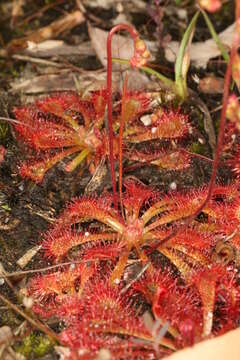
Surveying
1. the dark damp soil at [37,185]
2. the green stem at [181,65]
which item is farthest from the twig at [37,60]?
the green stem at [181,65]

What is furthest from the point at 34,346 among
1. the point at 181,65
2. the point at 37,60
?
the point at 37,60

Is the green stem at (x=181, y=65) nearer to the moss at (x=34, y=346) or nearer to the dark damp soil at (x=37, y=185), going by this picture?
the dark damp soil at (x=37, y=185)

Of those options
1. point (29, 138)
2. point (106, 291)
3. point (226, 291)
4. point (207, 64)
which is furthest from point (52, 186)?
point (207, 64)

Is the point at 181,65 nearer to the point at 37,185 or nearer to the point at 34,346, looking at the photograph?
the point at 37,185

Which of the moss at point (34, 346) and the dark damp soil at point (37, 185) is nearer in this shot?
the moss at point (34, 346)

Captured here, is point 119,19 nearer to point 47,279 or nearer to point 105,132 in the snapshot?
point 105,132

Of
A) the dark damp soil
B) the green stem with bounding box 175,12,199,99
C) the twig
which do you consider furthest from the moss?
the twig

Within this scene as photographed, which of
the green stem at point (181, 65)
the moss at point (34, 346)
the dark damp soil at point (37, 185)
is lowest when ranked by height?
the moss at point (34, 346)

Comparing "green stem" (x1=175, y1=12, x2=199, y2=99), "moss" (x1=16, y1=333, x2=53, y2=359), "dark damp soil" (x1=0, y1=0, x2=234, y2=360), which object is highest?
"green stem" (x1=175, y1=12, x2=199, y2=99)

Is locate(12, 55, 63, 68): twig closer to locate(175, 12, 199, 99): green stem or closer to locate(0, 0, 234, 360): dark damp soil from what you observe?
locate(0, 0, 234, 360): dark damp soil
